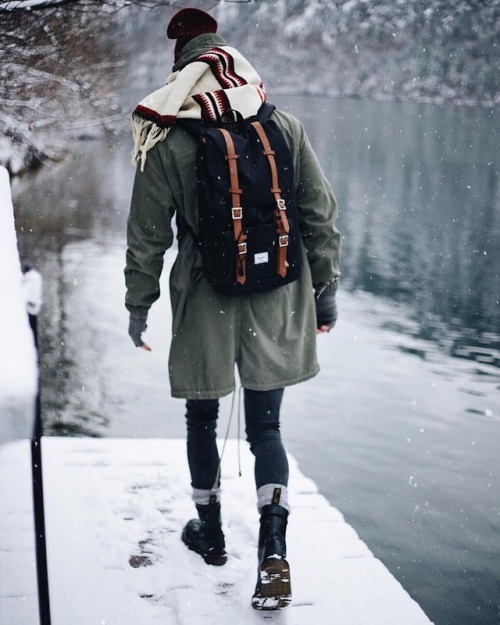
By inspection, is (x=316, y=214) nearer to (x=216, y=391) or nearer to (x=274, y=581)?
(x=216, y=391)

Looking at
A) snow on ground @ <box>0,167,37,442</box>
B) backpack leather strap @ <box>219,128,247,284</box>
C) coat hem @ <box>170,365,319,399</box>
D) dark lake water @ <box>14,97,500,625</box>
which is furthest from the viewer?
dark lake water @ <box>14,97,500,625</box>

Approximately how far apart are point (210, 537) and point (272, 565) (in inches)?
16.8

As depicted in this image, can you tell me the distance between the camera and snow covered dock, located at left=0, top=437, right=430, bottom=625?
2262mm

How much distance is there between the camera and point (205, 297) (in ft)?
7.31

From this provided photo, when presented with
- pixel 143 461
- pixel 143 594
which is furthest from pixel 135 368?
pixel 143 594

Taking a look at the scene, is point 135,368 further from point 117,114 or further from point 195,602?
point 195,602

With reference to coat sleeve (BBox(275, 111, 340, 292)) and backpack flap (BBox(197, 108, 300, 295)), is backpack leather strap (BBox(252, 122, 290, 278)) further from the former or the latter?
coat sleeve (BBox(275, 111, 340, 292))

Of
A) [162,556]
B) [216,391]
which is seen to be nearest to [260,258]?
[216,391]

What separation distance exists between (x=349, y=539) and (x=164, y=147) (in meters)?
1.49

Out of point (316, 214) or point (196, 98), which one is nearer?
point (196, 98)

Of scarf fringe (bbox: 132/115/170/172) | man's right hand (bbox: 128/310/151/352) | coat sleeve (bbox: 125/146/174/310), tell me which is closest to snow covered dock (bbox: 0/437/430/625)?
man's right hand (bbox: 128/310/151/352)

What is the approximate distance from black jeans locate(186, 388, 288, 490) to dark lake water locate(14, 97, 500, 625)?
3.19 meters

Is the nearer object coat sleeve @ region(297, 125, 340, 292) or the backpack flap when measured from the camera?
the backpack flap

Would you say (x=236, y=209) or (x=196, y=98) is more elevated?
→ (x=196, y=98)
